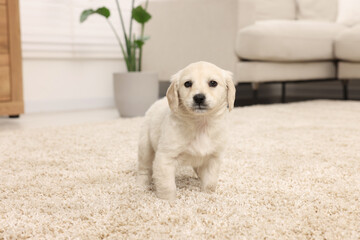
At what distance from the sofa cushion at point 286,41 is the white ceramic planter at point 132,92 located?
701mm

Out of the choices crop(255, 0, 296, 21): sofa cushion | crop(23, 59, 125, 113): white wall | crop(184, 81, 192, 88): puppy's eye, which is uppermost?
crop(255, 0, 296, 21): sofa cushion

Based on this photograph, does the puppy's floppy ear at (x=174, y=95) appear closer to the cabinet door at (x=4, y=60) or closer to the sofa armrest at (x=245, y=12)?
the cabinet door at (x=4, y=60)

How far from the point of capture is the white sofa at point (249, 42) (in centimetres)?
265

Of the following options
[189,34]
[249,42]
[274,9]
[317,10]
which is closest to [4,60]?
[189,34]

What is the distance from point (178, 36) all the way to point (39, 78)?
3.63 feet

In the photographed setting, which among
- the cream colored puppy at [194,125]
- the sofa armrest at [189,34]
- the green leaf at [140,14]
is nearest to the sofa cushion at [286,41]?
the sofa armrest at [189,34]

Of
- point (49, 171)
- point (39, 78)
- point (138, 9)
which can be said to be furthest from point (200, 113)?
point (39, 78)

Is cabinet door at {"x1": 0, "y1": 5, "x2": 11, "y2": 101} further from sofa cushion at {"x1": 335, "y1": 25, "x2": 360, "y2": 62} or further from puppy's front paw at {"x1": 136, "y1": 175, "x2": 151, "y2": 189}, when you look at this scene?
sofa cushion at {"x1": 335, "y1": 25, "x2": 360, "y2": 62}

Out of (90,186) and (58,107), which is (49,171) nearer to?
(90,186)

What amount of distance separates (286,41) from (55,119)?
169cm

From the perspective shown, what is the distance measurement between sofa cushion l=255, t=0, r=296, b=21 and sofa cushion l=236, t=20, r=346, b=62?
42 cm

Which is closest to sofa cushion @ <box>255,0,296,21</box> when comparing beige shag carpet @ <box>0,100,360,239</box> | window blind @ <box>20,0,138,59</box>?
window blind @ <box>20,0,138,59</box>

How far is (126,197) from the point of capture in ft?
3.02

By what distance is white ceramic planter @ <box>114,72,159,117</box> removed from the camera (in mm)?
2512
